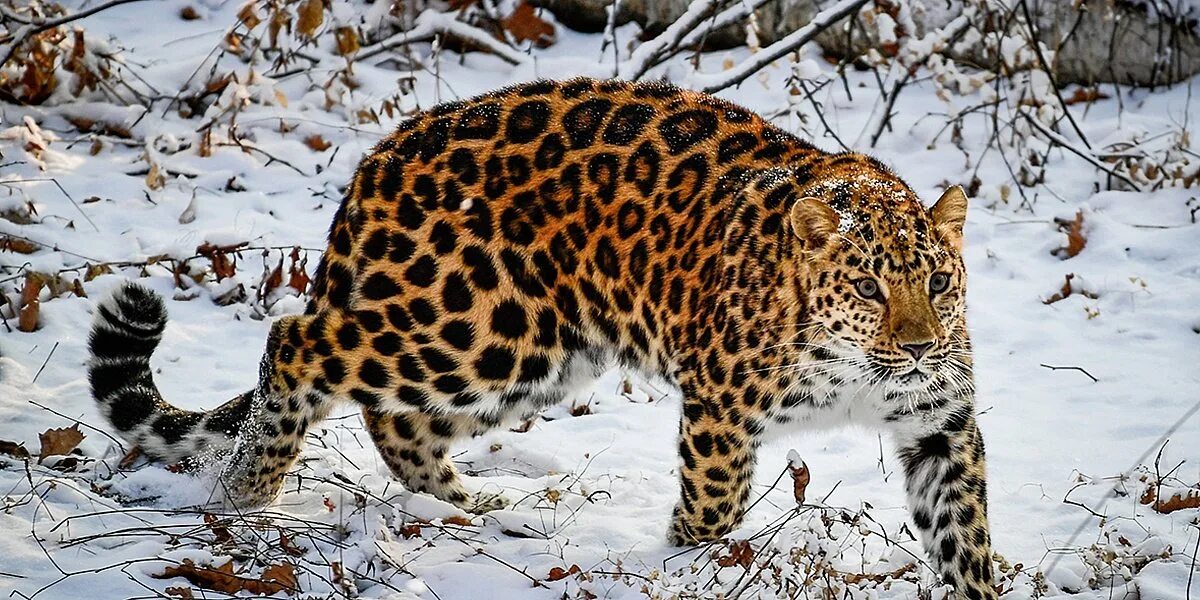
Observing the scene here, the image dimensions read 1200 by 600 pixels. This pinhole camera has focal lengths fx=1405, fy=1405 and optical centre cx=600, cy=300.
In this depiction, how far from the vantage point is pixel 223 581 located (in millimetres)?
4699

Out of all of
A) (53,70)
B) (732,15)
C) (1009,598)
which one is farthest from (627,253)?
(53,70)

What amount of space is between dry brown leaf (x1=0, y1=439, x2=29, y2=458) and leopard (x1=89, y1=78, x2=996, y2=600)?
378 millimetres

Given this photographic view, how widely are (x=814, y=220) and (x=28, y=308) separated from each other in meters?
4.14

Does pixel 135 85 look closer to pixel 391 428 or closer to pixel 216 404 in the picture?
pixel 216 404

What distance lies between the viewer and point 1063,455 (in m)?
6.32

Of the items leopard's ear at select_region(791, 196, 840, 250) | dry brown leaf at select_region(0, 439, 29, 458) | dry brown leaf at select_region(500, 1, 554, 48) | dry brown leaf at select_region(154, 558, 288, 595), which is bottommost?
dry brown leaf at select_region(0, 439, 29, 458)

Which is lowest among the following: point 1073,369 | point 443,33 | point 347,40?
point 1073,369

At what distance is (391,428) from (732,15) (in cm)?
380

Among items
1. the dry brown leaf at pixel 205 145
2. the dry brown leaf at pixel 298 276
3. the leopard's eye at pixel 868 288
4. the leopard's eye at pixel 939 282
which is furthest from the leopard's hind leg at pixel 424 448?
the dry brown leaf at pixel 205 145

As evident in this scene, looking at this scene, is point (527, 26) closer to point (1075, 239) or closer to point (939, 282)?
point (1075, 239)

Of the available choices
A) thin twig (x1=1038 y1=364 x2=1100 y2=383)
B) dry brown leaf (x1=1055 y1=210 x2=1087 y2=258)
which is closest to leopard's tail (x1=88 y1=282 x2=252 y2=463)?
thin twig (x1=1038 y1=364 x2=1100 y2=383)

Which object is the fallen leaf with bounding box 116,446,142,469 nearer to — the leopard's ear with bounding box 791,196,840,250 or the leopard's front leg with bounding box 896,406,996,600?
the leopard's ear with bounding box 791,196,840,250

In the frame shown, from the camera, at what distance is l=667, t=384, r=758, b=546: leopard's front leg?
5.16 meters

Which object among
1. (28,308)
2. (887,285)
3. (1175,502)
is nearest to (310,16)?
(28,308)
